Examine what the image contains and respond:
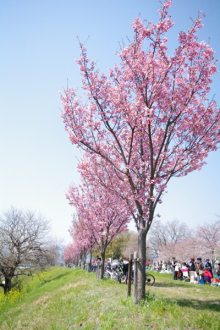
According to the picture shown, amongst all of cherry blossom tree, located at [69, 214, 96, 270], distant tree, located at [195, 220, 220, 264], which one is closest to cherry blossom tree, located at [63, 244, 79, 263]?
cherry blossom tree, located at [69, 214, 96, 270]

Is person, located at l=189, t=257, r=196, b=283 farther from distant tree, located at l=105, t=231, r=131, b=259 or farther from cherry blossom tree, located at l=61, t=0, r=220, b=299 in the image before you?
distant tree, located at l=105, t=231, r=131, b=259

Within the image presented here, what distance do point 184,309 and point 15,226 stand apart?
84.0ft

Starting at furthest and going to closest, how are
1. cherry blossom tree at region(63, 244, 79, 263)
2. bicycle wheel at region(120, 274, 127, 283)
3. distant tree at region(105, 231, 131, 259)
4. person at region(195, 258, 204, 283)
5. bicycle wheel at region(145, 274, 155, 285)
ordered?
distant tree at region(105, 231, 131, 259) → cherry blossom tree at region(63, 244, 79, 263) → person at region(195, 258, 204, 283) → bicycle wheel at region(120, 274, 127, 283) → bicycle wheel at region(145, 274, 155, 285)

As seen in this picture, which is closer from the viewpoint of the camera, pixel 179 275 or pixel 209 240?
pixel 179 275

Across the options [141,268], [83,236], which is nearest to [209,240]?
[83,236]

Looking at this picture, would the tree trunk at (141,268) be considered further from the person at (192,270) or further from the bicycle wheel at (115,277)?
the person at (192,270)

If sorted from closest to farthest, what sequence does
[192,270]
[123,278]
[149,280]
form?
[149,280], [123,278], [192,270]

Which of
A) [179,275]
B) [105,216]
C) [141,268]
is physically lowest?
[179,275]

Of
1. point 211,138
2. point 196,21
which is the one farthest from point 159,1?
point 211,138

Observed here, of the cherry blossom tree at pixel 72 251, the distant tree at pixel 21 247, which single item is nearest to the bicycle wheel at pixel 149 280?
the distant tree at pixel 21 247

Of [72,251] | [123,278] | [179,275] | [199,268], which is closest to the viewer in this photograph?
[123,278]

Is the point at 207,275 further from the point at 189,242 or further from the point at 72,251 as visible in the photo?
the point at 72,251

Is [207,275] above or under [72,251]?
above

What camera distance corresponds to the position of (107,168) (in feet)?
35.4
